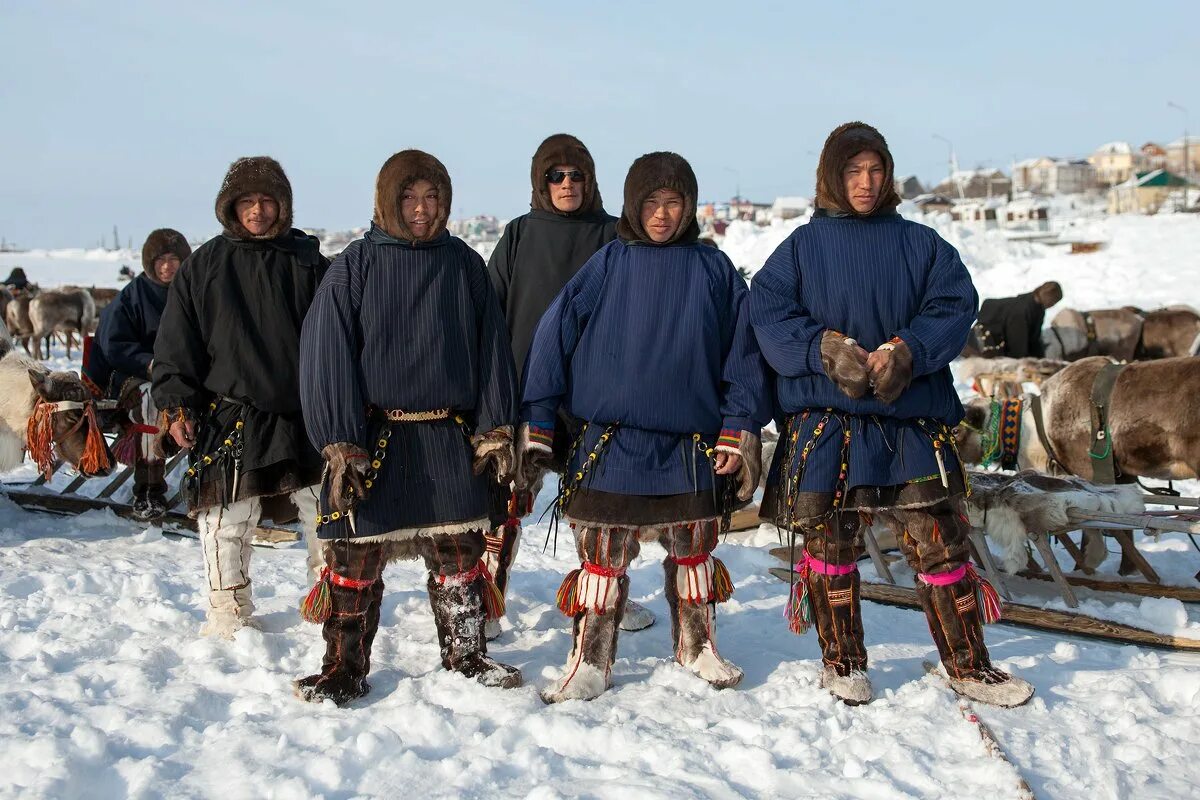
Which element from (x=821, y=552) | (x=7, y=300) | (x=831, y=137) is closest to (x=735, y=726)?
(x=821, y=552)

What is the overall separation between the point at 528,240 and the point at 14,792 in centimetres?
239

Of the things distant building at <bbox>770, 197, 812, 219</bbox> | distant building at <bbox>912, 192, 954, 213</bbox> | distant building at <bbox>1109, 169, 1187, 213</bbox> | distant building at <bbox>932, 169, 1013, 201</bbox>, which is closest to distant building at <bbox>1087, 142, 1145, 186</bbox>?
distant building at <bbox>932, 169, 1013, 201</bbox>

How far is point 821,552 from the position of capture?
310 cm

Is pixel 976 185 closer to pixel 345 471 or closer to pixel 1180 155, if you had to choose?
pixel 1180 155

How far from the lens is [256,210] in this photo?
11.5 feet

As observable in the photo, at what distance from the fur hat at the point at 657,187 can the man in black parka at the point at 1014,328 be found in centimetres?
890

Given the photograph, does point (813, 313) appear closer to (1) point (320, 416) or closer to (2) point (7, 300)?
(1) point (320, 416)

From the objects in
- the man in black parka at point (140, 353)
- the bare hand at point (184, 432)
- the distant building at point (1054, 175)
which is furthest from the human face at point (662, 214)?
the distant building at point (1054, 175)

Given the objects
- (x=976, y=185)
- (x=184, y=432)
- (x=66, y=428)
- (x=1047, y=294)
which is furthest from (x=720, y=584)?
(x=976, y=185)

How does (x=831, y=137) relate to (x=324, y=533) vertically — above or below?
above

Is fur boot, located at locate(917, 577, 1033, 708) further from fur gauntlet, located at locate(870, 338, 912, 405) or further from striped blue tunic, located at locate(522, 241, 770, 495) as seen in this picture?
striped blue tunic, located at locate(522, 241, 770, 495)

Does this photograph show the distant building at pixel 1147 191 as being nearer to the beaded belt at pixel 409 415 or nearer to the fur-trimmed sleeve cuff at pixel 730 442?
the fur-trimmed sleeve cuff at pixel 730 442

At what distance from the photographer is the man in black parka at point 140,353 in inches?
193

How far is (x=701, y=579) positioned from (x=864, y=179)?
1.31 metres
